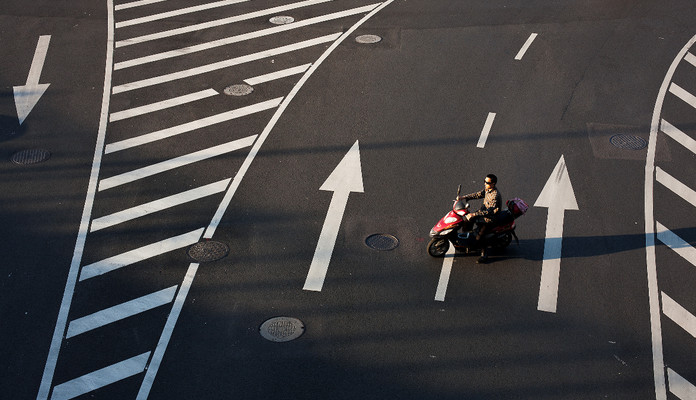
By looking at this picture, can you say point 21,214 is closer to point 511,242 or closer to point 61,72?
→ point 61,72

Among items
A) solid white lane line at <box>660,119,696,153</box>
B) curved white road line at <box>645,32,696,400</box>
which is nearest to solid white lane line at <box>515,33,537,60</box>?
curved white road line at <box>645,32,696,400</box>

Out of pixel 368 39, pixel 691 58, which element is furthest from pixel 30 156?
pixel 691 58

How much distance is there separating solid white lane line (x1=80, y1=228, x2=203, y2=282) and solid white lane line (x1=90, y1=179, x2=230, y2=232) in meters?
1.04

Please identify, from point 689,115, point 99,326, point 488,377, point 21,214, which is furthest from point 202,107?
point 689,115

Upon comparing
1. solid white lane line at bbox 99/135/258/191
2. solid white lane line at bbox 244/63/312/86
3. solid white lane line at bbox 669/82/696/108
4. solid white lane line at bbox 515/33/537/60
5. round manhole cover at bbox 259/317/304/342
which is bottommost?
round manhole cover at bbox 259/317/304/342

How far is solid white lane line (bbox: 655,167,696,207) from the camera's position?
15266 mm

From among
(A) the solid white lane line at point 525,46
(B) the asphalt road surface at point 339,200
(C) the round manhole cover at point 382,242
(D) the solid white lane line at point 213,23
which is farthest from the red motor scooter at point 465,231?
(D) the solid white lane line at point 213,23

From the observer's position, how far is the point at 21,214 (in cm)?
1444

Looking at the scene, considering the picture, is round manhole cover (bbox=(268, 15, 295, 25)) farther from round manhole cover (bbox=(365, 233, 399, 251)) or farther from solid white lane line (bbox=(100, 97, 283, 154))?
round manhole cover (bbox=(365, 233, 399, 251))

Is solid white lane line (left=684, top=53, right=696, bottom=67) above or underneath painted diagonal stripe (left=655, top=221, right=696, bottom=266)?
above

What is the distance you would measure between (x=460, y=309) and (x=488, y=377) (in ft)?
5.06

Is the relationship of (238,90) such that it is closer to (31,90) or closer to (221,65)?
(221,65)

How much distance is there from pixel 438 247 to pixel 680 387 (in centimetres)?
451

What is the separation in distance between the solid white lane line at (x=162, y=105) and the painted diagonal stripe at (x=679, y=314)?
1168 centimetres
